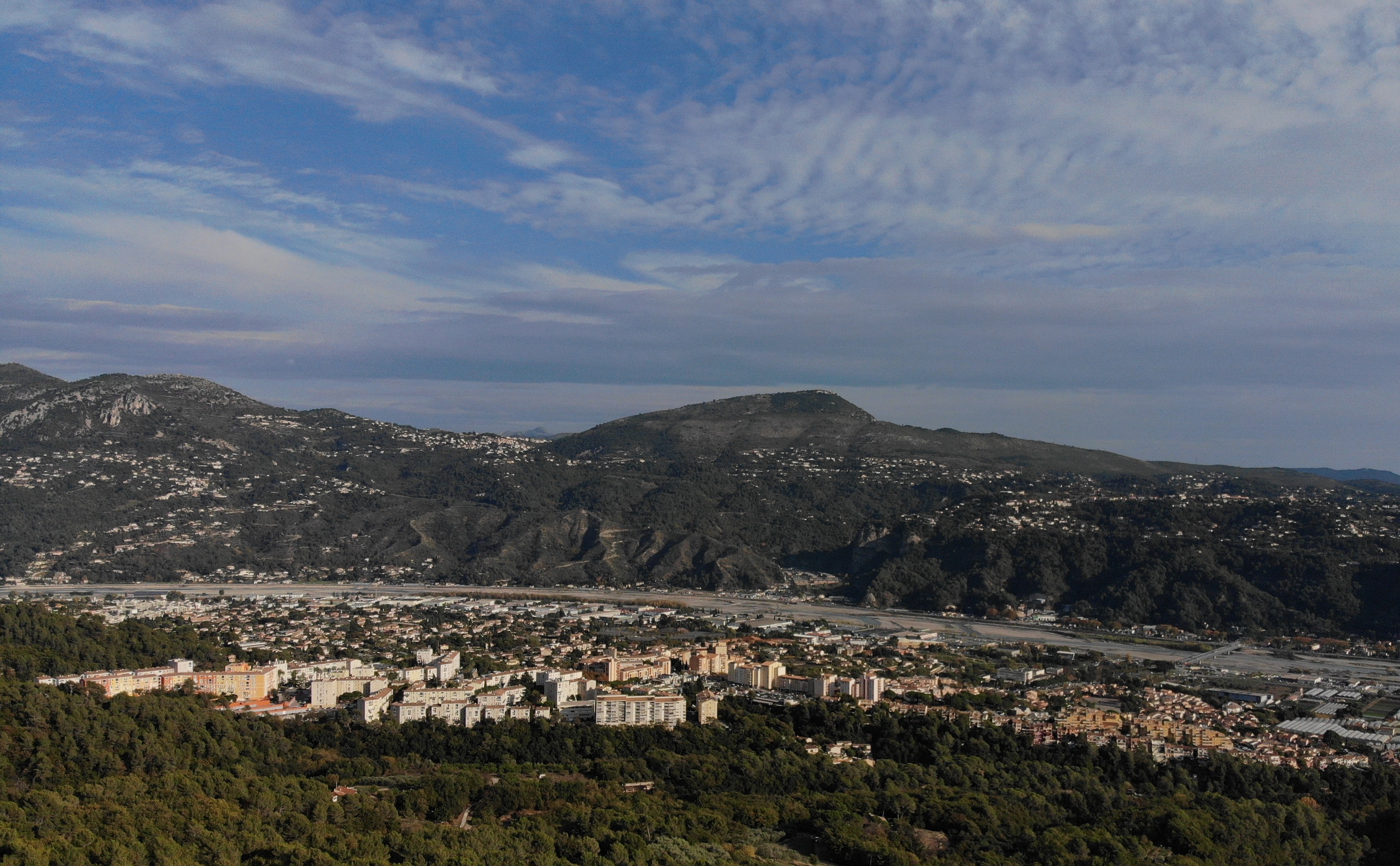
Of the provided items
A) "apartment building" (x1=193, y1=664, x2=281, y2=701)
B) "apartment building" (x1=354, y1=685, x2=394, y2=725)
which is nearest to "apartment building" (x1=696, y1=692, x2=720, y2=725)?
"apartment building" (x1=354, y1=685, x2=394, y2=725)

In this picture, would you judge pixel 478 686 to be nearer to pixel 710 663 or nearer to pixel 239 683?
pixel 239 683

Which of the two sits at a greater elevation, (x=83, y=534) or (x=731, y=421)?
(x=731, y=421)

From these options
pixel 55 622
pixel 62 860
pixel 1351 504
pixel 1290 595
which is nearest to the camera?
pixel 62 860

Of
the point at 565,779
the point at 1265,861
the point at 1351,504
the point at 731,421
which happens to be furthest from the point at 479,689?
the point at 731,421

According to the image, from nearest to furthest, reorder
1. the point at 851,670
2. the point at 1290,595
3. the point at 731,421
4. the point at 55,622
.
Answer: the point at 55,622
the point at 851,670
the point at 1290,595
the point at 731,421

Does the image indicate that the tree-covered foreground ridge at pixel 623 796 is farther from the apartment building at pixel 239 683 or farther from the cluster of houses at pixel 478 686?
the apartment building at pixel 239 683

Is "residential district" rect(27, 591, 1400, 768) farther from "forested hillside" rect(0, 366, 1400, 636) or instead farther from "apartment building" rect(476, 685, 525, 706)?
"forested hillside" rect(0, 366, 1400, 636)

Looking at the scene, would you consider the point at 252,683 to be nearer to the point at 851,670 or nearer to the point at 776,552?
the point at 851,670

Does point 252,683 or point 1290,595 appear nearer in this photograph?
point 252,683
